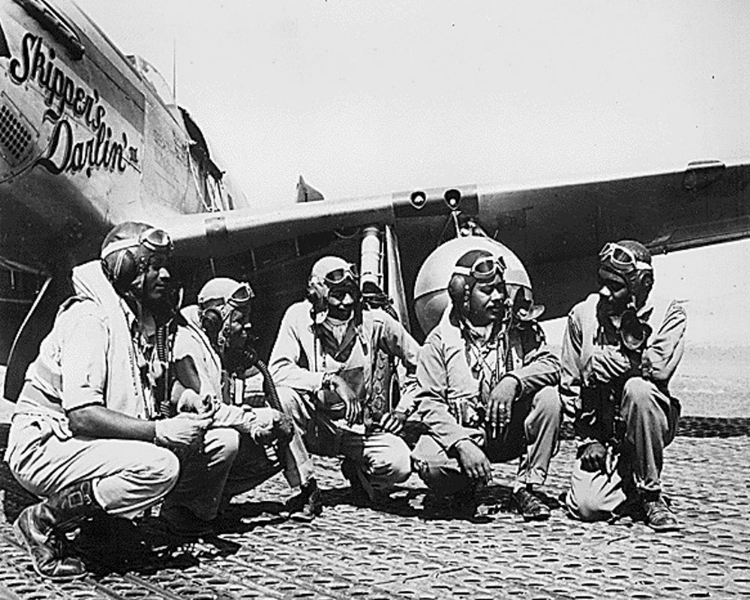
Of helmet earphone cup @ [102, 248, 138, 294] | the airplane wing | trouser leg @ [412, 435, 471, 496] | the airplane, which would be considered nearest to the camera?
helmet earphone cup @ [102, 248, 138, 294]

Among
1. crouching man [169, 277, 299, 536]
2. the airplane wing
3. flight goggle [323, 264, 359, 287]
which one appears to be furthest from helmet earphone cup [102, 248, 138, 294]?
the airplane wing

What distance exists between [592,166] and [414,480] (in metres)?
2.90

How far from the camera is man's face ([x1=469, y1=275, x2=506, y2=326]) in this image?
3.28 metres

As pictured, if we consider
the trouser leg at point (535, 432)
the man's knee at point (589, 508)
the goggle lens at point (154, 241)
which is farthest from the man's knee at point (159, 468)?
the man's knee at point (589, 508)

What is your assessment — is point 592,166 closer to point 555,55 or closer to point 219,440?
point 555,55

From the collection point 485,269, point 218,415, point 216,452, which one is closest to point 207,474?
point 216,452

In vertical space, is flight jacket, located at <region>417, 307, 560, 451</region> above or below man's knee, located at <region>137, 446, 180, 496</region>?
above

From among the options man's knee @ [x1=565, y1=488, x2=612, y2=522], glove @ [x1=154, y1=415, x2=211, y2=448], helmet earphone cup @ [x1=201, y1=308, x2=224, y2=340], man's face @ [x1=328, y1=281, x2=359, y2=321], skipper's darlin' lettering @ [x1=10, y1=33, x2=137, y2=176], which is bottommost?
man's knee @ [x1=565, y1=488, x2=612, y2=522]

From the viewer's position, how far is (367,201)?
16.9 ft

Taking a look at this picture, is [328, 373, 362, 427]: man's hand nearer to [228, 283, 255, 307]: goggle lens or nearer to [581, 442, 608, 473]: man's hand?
[228, 283, 255, 307]: goggle lens

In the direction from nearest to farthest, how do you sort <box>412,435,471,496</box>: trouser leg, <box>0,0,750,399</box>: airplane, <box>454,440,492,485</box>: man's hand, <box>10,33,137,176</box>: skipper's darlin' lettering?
<box>454,440,492,485</box>: man's hand < <box>412,435,471,496</box>: trouser leg < <box>10,33,137,176</box>: skipper's darlin' lettering < <box>0,0,750,399</box>: airplane

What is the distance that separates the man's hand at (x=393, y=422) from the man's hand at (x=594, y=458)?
74cm

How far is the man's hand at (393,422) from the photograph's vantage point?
11.2ft

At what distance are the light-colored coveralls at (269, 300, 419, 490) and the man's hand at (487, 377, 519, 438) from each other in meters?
0.37
